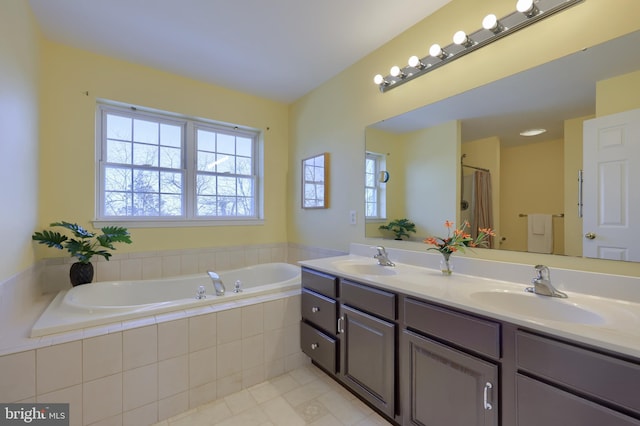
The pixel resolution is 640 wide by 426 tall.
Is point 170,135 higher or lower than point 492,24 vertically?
lower

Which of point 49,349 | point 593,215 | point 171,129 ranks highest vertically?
point 171,129

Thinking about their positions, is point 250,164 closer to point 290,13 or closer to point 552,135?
point 290,13

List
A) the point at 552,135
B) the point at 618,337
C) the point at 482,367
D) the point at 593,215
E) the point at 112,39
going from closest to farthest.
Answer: the point at 618,337 → the point at 482,367 → the point at 593,215 → the point at 552,135 → the point at 112,39

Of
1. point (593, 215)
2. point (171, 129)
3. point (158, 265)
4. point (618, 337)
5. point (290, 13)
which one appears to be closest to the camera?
point (618, 337)

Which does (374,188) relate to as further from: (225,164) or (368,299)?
(225,164)

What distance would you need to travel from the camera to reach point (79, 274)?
6.89 feet

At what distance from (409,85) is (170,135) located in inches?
90.0

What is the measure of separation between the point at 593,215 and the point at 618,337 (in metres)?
0.67

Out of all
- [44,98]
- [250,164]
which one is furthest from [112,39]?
[250,164]

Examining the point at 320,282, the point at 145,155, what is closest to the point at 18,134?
the point at 145,155

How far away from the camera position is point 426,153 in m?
1.88

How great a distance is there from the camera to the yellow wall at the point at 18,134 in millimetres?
1413

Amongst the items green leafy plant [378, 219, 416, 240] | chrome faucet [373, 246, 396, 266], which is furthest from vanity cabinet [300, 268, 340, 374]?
green leafy plant [378, 219, 416, 240]

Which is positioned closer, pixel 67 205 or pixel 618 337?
pixel 618 337
